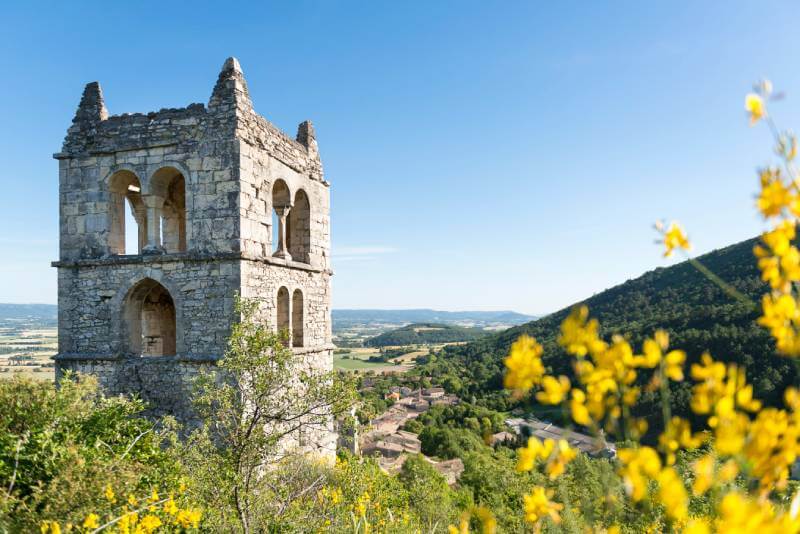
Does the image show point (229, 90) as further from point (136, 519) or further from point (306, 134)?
point (136, 519)

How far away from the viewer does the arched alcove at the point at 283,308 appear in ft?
38.6

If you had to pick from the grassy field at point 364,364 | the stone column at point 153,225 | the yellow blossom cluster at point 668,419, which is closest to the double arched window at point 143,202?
the stone column at point 153,225

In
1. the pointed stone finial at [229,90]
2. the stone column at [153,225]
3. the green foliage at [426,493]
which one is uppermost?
the pointed stone finial at [229,90]

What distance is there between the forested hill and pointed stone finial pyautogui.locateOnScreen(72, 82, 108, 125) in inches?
440

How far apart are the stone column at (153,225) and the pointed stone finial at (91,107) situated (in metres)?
2.11

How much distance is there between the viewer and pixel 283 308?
39.1ft

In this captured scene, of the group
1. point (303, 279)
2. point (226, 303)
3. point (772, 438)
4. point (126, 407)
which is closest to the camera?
point (772, 438)

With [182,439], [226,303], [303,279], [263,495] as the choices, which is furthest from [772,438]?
[303,279]

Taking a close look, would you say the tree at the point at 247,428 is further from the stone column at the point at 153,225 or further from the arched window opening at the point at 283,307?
the arched window opening at the point at 283,307

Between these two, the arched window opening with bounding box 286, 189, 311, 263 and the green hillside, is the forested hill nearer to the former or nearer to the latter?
the arched window opening with bounding box 286, 189, 311, 263

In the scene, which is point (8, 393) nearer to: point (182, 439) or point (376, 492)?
point (182, 439)

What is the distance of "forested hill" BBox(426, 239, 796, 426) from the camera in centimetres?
2316

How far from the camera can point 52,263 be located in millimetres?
10875

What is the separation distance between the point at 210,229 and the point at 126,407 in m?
3.48
